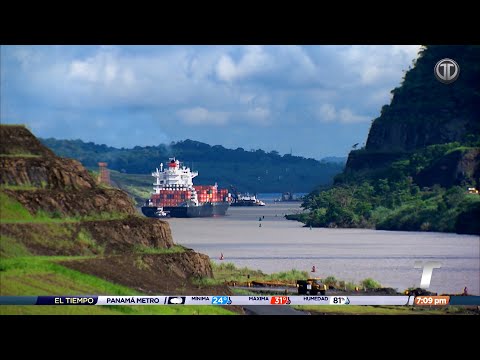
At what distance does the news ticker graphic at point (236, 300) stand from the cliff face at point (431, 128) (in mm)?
5364

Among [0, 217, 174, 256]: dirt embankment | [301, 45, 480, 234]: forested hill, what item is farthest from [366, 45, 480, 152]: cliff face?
[0, 217, 174, 256]: dirt embankment

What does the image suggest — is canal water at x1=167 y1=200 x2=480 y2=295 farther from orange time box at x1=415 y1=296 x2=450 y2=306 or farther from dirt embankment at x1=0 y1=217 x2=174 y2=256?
orange time box at x1=415 y1=296 x2=450 y2=306

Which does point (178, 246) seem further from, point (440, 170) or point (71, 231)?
point (440, 170)

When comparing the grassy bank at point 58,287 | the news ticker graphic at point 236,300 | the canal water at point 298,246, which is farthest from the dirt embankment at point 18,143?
the news ticker graphic at point 236,300

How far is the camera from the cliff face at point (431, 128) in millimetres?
22281

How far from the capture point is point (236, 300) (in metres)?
16.0

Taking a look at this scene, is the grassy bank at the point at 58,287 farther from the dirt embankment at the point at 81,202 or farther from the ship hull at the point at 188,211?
the ship hull at the point at 188,211

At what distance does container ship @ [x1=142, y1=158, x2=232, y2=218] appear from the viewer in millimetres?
19969

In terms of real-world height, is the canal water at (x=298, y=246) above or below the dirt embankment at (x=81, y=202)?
below

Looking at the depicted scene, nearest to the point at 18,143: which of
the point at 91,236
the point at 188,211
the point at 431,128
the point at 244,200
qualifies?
the point at 91,236

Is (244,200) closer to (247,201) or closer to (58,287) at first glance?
(247,201)

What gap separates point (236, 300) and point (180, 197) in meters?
4.85

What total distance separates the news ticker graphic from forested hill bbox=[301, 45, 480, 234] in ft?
13.1

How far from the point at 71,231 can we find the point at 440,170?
27.3 ft
